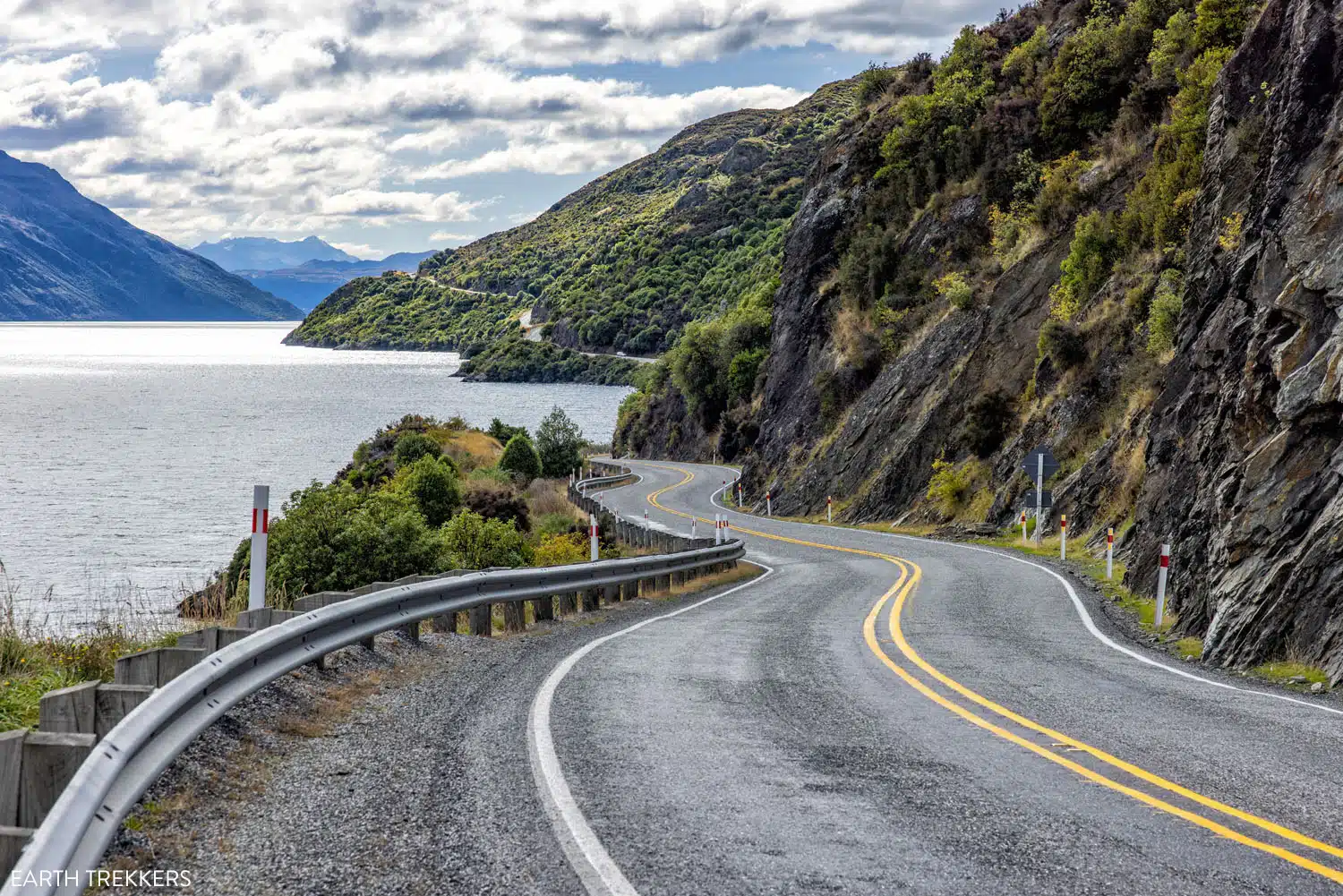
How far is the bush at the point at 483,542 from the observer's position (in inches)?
1115

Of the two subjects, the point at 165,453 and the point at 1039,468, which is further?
the point at 165,453

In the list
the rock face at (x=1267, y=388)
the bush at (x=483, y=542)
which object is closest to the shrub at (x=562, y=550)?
the bush at (x=483, y=542)

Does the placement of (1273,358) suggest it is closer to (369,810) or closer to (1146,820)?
(1146,820)

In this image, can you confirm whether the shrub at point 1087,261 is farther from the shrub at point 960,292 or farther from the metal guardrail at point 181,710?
the metal guardrail at point 181,710

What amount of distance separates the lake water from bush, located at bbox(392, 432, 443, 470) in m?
7.30

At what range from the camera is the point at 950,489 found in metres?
38.0

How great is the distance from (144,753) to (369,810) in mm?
1117

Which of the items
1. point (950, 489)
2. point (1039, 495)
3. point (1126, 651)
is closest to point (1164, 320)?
point (1039, 495)

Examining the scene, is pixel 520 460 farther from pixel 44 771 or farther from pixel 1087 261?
pixel 44 771

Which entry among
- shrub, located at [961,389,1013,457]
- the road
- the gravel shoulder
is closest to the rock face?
the road

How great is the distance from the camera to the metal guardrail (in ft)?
14.1

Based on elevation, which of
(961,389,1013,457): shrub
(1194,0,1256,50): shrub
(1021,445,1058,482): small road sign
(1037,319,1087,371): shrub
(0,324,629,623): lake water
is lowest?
(0,324,629,623): lake water

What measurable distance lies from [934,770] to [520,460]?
2262 inches

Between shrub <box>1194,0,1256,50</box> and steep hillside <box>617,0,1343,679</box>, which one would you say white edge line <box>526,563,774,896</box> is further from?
shrub <box>1194,0,1256,50</box>
